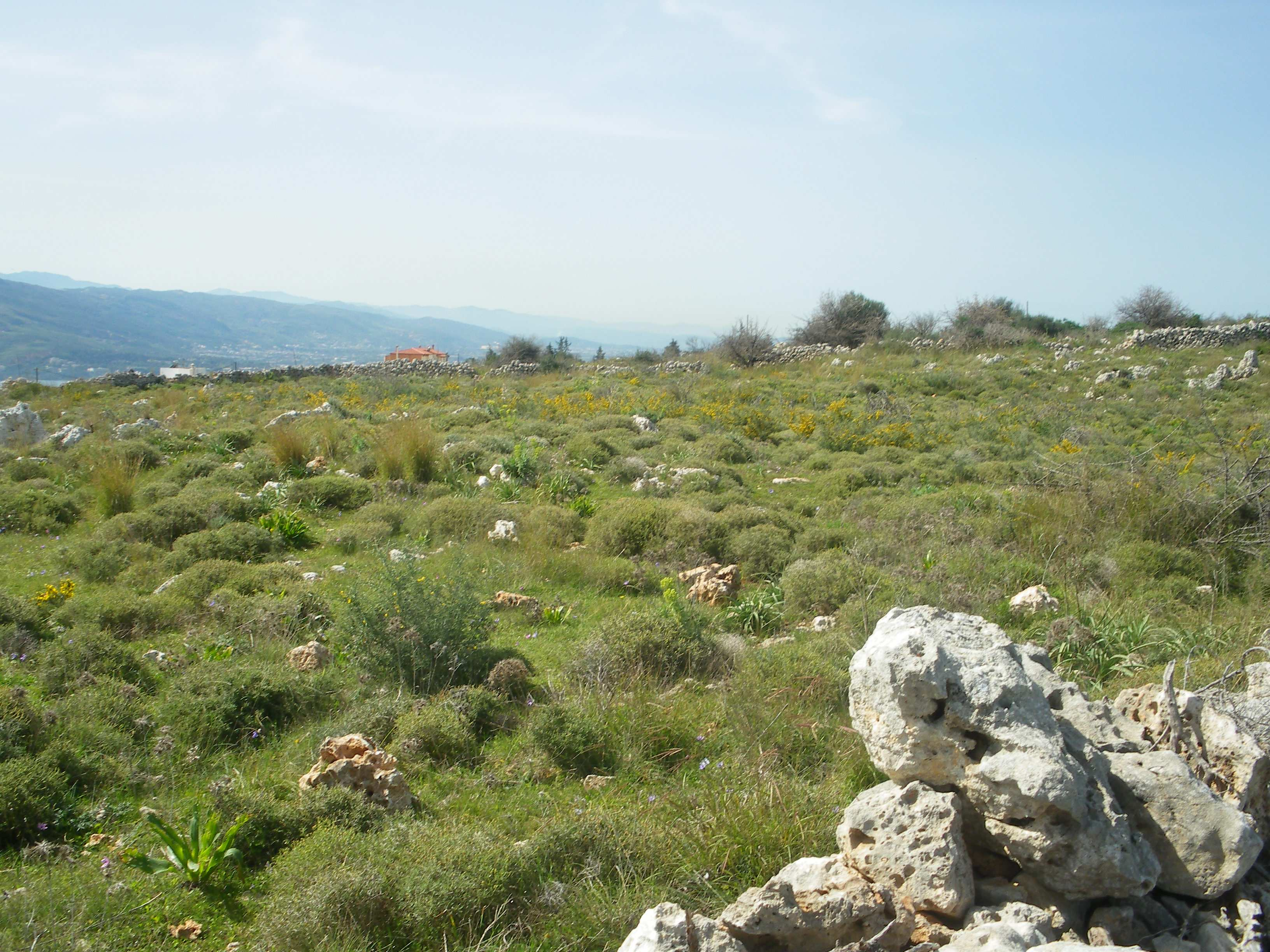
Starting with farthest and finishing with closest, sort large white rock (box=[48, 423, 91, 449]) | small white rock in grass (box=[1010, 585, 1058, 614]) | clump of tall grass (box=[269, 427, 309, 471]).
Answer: large white rock (box=[48, 423, 91, 449]), clump of tall grass (box=[269, 427, 309, 471]), small white rock in grass (box=[1010, 585, 1058, 614])

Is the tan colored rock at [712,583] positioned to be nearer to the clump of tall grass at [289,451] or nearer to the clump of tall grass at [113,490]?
the clump of tall grass at [289,451]

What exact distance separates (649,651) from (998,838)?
9.58ft

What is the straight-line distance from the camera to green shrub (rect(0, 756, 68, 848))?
12.1 feet

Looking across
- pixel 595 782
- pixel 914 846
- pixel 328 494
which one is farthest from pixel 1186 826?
pixel 328 494

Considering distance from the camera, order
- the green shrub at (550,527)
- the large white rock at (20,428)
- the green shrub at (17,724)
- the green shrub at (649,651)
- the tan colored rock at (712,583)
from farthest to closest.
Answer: the large white rock at (20,428)
the green shrub at (550,527)
the tan colored rock at (712,583)
the green shrub at (649,651)
the green shrub at (17,724)

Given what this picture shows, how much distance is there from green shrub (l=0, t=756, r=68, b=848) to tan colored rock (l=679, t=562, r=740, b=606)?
4.51 m

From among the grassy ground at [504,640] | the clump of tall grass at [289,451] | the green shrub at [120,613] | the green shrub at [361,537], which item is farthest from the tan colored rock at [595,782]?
the clump of tall grass at [289,451]

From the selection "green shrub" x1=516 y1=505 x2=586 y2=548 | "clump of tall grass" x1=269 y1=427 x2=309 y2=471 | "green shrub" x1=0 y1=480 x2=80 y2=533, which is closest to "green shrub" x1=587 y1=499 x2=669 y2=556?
"green shrub" x1=516 y1=505 x2=586 y2=548

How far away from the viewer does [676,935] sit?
2.39 metres

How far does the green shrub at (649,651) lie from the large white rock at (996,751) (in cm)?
229

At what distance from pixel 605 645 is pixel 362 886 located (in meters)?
2.55

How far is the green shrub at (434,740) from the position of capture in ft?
14.7

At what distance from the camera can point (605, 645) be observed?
543 centimetres

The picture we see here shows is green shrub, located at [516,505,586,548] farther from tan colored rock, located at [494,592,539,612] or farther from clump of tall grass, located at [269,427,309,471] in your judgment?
clump of tall grass, located at [269,427,309,471]
